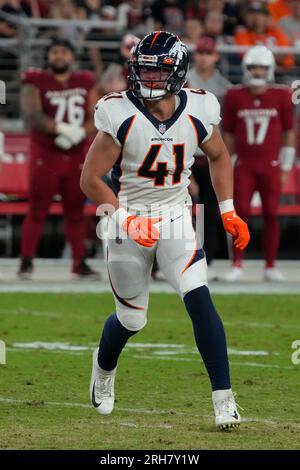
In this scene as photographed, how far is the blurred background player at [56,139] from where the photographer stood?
10930mm

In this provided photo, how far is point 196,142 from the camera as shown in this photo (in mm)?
5695

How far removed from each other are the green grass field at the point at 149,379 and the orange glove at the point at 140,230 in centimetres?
Answer: 78

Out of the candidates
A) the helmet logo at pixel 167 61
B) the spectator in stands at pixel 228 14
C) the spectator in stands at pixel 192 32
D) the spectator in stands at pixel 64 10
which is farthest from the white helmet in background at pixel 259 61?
the helmet logo at pixel 167 61

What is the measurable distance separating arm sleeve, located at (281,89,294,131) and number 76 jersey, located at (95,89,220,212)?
541 cm

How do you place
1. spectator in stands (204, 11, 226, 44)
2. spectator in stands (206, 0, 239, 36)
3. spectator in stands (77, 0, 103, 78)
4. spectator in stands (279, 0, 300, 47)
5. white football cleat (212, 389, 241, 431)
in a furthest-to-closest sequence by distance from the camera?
spectator in stands (279, 0, 300, 47), spectator in stands (206, 0, 239, 36), spectator in stands (204, 11, 226, 44), spectator in stands (77, 0, 103, 78), white football cleat (212, 389, 241, 431)

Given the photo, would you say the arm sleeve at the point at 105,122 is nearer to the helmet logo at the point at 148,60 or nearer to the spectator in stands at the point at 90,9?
the helmet logo at the point at 148,60

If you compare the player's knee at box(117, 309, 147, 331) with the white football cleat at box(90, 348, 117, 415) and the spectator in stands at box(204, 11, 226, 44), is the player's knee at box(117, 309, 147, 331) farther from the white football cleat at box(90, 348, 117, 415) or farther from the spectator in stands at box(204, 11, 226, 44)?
the spectator in stands at box(204, 11, 226, 44)

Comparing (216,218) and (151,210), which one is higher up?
(151,210)

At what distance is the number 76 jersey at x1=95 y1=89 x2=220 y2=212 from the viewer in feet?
18.2

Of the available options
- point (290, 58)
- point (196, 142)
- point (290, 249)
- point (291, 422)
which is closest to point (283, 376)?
point (291, 422)

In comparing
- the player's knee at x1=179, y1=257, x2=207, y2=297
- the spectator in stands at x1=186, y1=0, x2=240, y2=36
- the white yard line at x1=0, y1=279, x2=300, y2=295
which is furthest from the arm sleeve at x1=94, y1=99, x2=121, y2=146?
the spectator in stands at x1=186, y1=0, x2=240, y2=36

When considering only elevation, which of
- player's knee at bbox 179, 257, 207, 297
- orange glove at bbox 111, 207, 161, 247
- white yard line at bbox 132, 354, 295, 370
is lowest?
white yard line at bbox 132, 354, 295, 370
